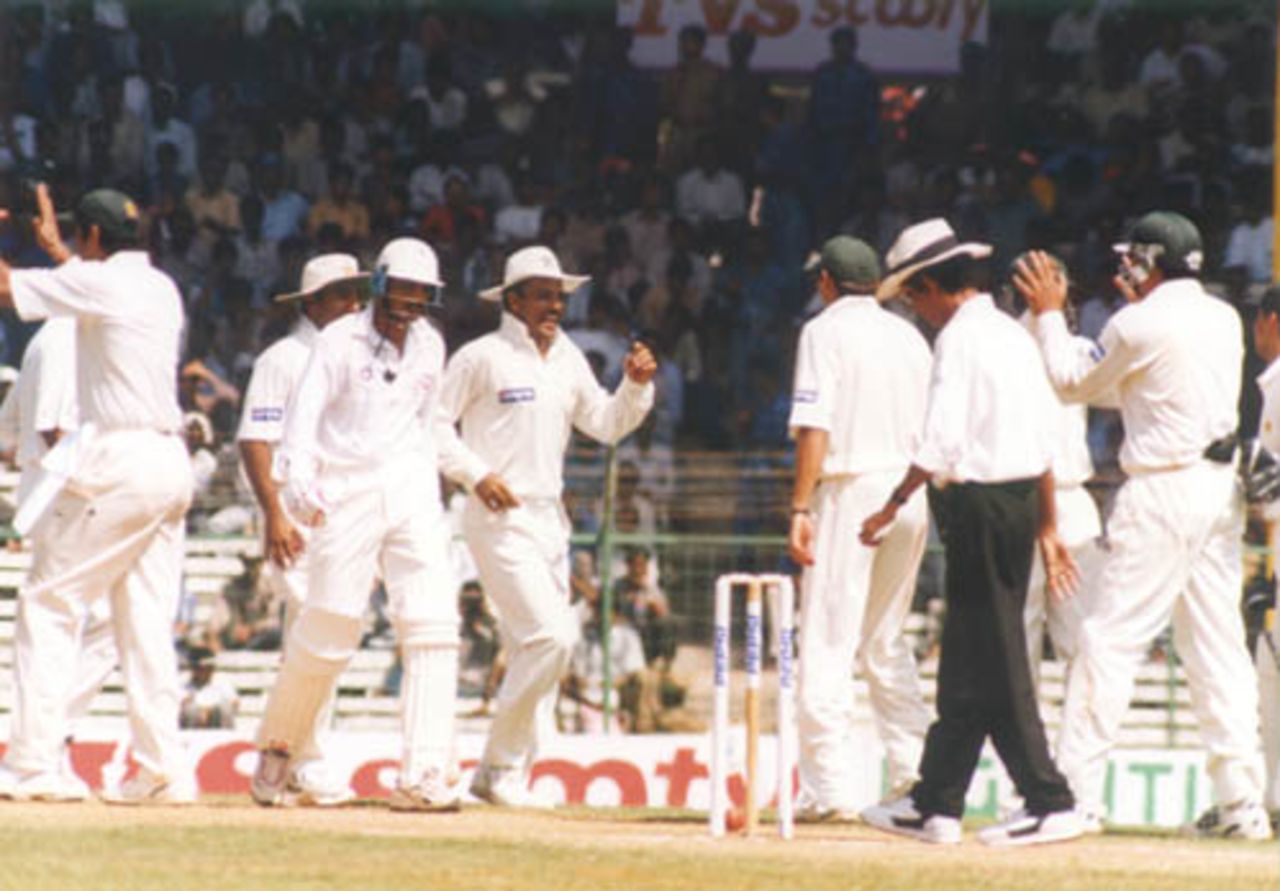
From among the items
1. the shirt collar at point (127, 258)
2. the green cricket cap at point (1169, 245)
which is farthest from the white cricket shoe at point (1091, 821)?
the shirt collar at point (127, 258)

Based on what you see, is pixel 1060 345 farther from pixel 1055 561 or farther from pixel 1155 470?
pixel 1055 561

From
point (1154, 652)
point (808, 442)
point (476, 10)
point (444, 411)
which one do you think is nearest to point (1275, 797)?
point (808, 442)

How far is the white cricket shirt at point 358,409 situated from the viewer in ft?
41.6

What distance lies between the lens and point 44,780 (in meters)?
12.8

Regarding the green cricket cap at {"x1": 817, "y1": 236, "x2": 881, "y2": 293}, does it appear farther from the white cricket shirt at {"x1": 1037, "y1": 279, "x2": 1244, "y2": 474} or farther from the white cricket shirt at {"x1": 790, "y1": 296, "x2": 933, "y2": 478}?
the white cricket shirt at {"x1": 1037, "y1": 279, "x2": 1244, "y2": 474}

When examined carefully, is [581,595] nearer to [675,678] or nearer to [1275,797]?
[675,678]

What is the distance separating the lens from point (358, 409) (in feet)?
41.9

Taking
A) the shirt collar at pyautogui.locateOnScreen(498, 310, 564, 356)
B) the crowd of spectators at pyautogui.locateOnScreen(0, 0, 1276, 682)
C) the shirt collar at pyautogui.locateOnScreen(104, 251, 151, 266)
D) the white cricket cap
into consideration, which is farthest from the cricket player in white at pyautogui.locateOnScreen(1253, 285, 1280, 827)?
the crowd of spectators at pyautogui.locateOnScreen(0, 0, 1276, 682)

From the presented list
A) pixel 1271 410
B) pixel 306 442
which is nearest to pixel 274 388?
pixel 306 442

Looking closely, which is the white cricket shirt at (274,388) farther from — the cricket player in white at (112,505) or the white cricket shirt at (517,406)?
the cricket player in white at (112,505)

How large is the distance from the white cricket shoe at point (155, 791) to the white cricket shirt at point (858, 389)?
2.68m

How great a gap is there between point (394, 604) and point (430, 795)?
724 millimetres

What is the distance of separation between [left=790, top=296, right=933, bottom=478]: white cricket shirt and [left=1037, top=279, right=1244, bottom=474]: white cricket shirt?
2.61ft

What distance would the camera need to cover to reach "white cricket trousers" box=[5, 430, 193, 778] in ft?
41.6
